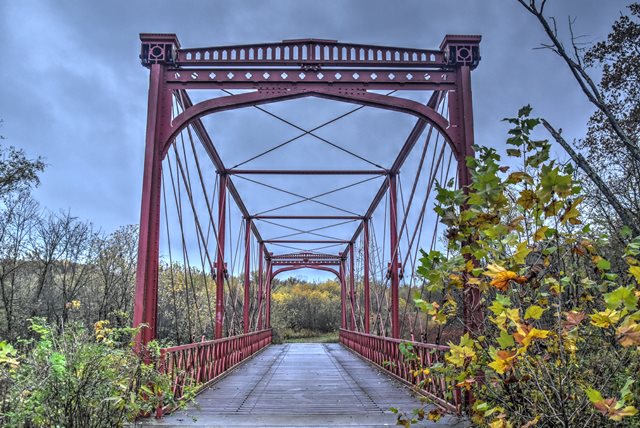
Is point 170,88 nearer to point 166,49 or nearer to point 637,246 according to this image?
point 166,49

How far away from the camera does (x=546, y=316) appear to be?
4152mm

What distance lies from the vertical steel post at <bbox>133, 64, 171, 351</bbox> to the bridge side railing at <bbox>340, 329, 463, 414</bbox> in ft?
9.69

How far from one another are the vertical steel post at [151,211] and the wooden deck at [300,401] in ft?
4.20

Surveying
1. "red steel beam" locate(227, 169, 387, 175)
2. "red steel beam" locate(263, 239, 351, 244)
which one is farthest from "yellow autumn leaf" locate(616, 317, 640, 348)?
"red steel beam" locate(263, 239, 351, 244)

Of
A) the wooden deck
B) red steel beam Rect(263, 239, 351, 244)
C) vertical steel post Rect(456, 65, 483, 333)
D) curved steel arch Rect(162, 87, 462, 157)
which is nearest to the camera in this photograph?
the wooden deck

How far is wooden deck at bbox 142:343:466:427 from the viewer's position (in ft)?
19.7

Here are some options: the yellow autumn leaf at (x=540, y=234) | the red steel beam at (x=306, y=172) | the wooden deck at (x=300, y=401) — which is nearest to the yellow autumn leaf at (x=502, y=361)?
the yellow autumn leaf at (x=540, y=234)

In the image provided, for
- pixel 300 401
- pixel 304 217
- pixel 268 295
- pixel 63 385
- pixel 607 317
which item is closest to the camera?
→ pixel 607 317

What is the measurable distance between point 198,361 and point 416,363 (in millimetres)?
4690

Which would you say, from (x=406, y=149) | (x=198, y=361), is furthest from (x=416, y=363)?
(x=406, y=149)

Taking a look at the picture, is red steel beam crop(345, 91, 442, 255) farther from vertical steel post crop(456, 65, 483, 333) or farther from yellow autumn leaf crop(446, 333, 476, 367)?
yellow autumn leaf crop(446, 333, 476, 367)

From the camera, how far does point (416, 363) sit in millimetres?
4832

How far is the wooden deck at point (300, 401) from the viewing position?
19.7ft

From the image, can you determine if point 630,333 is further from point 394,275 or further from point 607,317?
point 394,275
